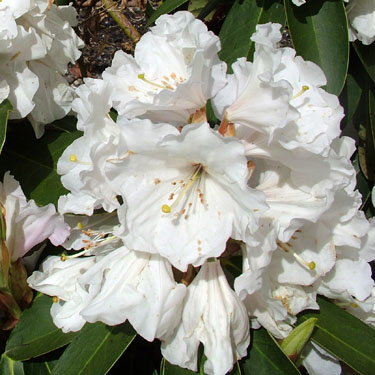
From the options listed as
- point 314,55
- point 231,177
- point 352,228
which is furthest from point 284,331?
point 314,55

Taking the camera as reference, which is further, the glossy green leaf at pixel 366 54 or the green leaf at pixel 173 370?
the glossy green leaf at pixel 366 54

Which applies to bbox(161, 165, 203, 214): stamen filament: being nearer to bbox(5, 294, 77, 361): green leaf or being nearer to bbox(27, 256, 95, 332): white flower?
bbox(27, 256, 95, 332): white flower

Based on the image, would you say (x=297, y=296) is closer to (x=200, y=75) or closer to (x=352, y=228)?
(x=352, y=228)

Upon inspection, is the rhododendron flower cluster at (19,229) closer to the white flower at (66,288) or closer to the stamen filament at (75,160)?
the white flower at (66,288)

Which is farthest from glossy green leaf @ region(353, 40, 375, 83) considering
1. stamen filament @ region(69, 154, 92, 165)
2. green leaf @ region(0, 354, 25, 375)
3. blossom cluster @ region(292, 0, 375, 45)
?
green leaf @ region(0, 354, 25, 375)

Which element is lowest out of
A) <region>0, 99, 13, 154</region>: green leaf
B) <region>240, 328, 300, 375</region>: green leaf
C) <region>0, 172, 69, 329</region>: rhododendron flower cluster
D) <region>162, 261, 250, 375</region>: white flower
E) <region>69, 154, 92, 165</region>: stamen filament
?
<region>240, 328, 300, 375</region>: green leaf

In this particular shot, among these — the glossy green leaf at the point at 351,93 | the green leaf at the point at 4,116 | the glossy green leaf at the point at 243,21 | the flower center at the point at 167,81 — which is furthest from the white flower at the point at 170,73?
the glossy green leaf at the point at 351,93
